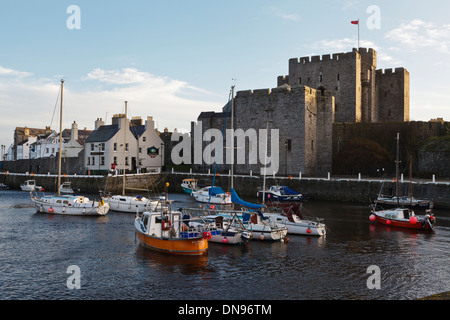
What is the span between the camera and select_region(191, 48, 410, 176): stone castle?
160 ft

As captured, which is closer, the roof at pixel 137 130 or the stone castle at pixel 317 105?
the stone castle at pixel 317 105

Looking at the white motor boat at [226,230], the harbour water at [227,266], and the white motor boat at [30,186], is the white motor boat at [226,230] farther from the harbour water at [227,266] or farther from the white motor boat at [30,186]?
the white motor boat at [30,186]

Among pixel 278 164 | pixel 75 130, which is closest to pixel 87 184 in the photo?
pixel 75 130

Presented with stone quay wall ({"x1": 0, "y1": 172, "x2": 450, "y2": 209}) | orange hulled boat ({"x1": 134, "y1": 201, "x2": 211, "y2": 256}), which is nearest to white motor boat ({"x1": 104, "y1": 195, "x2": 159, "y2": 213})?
stone quay wall ({"x1": 0, "y1": 172, "x2": 450, "y2": 209})

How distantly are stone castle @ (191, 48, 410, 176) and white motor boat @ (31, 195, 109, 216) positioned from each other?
1987 cm

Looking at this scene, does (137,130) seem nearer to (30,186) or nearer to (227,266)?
(30,186)

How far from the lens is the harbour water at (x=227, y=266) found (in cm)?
1455

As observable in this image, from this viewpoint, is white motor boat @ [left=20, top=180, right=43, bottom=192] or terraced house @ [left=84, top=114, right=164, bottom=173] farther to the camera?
terraced house @ [left=84, top=114, right=164, bottom=173]

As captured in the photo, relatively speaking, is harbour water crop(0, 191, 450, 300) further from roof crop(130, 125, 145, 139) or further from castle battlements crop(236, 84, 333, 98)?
roof crop(130, 125, 145, 139)

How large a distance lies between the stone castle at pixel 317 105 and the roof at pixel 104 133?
11.0 m

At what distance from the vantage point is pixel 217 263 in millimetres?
18391

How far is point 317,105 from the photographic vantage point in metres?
51.0

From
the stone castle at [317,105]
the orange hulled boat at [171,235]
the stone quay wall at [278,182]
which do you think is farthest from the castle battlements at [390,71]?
the orange hulled boat at [171,235]
